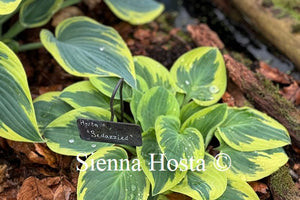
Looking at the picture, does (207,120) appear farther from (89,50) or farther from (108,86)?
(89,50)

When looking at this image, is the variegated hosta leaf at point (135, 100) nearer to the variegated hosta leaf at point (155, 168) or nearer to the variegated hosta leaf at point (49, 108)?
the variegated hosta leaf at point (155, 168)

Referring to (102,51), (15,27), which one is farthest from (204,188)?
(15,27)

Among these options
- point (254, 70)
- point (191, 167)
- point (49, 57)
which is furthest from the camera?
point (49, 57)

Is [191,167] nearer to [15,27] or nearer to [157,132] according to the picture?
[157,132]

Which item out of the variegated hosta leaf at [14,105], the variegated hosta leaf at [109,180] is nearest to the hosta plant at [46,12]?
the variegated hosta leaf at [14,105]

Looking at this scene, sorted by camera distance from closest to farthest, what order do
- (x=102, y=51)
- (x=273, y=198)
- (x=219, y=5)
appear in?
(x=273, y=198)
(x=102, y=51)
(x=219, y=5)

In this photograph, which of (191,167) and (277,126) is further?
(277,126)

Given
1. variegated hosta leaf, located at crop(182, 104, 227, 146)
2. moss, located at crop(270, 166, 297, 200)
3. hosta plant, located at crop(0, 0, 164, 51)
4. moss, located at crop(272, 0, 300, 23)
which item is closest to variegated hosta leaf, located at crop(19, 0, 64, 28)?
hosta plant, located at crop(0, 0, 164, 51)
